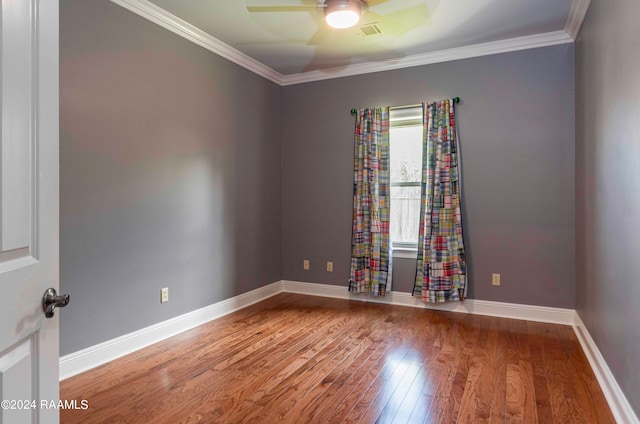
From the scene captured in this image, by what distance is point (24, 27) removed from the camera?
3.18 feet

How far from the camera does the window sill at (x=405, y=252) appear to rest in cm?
426

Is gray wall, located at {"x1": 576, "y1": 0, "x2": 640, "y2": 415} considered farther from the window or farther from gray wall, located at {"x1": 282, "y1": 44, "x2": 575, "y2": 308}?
the window

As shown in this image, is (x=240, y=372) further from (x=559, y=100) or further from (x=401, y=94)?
(x=559, y=100)

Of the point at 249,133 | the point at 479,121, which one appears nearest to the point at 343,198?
the point at 249,133

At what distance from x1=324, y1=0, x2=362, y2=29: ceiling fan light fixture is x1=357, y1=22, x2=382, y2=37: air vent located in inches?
16.5

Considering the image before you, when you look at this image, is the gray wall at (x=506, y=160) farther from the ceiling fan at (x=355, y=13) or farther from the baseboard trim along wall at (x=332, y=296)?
the ceiling fan at (x=355, y=13)

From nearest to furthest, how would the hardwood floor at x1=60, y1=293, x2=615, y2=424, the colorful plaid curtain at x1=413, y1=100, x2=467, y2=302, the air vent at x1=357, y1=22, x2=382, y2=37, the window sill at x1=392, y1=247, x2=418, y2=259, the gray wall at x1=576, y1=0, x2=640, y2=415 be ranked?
the gray wall at x1=576, y1=0, x2=640, y2=415, the hardwood floor at x1=60, y1=293, x2=615, y2=424, the air vent at x1=357, y1=22, x2=382, y2=37, the colorful plaid curtain at x1=413, y1=100, x2=467, y2=302, the window sill at x1=392, y1=247, x2=418, y2=259

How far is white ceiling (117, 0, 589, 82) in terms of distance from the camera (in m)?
3.08

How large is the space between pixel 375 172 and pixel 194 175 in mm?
1922

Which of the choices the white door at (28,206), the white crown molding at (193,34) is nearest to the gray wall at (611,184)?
the white door at (28,206)

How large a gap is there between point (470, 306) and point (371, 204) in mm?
1462

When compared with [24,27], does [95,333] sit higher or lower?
lower

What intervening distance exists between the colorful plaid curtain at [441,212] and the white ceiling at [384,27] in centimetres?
68

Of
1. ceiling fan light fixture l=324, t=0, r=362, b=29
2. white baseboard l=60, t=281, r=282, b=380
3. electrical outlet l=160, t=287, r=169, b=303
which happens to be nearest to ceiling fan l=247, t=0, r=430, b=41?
ceiling fan light fixture l=324, t=0, r=362, b=29
